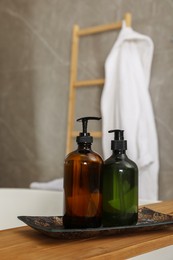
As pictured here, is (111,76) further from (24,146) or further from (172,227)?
(172,227)

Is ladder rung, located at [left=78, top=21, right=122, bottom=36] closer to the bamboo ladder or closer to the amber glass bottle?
the bamboo ladder

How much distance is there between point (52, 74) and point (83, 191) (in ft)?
6.77

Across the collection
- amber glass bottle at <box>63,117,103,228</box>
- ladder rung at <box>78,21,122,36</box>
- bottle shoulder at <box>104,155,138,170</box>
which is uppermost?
ladder rung at <box>78,21,122,36</box>

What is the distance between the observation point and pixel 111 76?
7.31 feet

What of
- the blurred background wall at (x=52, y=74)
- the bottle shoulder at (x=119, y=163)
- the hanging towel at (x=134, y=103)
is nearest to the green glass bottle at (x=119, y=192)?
the bottle shoulder at (x=119, y=163)

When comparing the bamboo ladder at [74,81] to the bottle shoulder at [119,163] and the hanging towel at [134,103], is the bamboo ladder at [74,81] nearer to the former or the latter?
the hanging towel at [134,103]

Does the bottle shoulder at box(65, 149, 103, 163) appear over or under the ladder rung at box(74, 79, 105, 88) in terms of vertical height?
under

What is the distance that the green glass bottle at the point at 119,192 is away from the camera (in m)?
0.71

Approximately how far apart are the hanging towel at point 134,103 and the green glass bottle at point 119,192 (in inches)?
51.5

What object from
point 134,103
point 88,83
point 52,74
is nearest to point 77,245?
point 134,103

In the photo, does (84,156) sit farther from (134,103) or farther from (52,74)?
(52,74)

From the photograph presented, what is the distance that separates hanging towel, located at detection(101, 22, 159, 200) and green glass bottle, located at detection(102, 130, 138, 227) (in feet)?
4.29

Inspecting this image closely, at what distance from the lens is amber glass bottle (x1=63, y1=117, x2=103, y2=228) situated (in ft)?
2.25

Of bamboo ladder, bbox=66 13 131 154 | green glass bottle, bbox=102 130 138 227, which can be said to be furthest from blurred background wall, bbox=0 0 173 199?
green glass bottle, bbox=102 130 138 227
